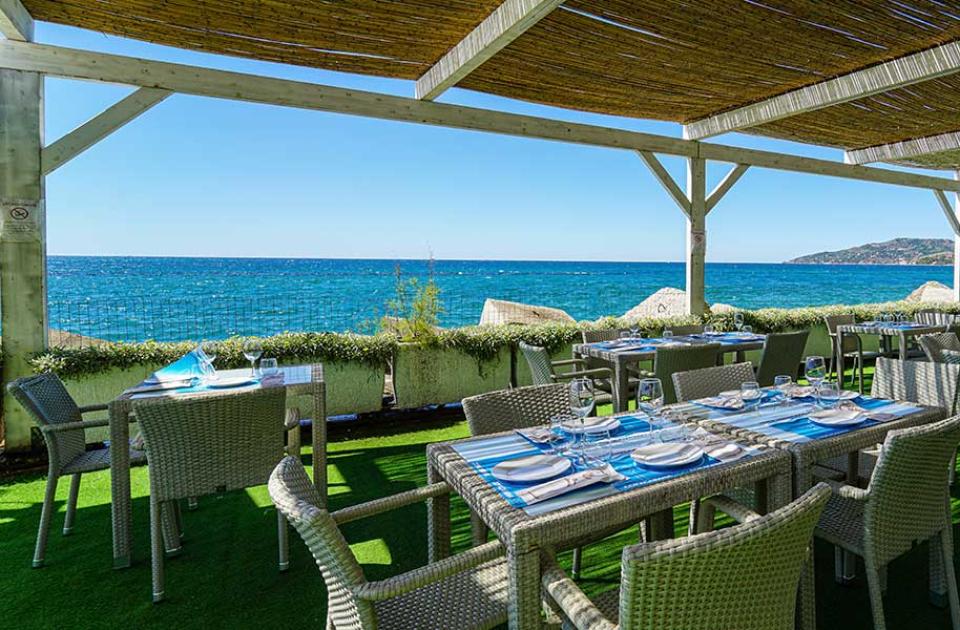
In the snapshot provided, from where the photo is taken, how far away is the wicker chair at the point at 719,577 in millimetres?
950

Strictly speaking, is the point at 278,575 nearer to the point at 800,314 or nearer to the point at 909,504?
the point at 909,504

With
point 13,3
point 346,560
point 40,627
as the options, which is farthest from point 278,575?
point 13,3

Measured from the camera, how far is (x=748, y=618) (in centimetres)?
109

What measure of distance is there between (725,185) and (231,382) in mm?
6192

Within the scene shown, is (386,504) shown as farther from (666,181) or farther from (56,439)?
(666,181)

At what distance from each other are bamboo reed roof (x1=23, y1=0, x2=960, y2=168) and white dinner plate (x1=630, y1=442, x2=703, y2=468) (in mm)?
2936

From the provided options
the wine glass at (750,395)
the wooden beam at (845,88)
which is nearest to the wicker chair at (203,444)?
the wine glass at (750,395)

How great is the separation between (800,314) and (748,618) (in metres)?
7.09

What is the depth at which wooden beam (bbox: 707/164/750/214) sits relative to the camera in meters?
6.68

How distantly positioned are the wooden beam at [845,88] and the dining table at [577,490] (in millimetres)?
4109

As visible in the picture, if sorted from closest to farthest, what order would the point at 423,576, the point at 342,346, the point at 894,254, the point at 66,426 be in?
the point at 423,576 → the point at 66,426 → the point at 342,346 → the point at 894,254

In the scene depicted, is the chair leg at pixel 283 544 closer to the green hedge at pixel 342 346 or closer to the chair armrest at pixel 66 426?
the chair armrest at pixel 66 426

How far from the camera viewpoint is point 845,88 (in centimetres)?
461

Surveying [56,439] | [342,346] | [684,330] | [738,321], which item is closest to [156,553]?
[56,439]
